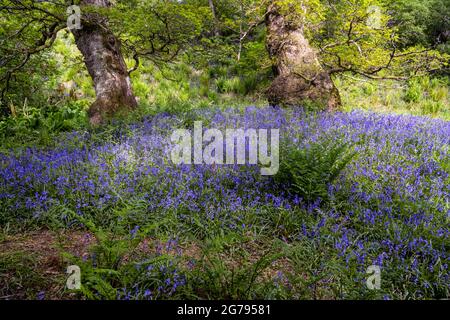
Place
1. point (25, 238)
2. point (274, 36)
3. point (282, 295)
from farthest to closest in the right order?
point (274, 36) < point (25, 238) < point (282, 295)

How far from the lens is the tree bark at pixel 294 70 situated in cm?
654

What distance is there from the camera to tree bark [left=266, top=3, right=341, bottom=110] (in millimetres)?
6543

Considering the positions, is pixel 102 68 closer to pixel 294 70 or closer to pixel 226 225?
pixel 294 70

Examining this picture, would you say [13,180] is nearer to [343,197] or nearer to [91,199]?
[91,199]

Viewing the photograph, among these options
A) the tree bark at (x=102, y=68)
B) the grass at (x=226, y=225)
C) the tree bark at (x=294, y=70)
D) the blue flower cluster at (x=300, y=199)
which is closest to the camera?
the grass at (x=226, y=225)

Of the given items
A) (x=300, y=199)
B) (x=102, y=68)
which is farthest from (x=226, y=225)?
(x=102, y=68)

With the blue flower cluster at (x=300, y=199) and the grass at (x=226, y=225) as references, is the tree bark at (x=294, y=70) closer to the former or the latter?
the grass at (x=226, y=225)

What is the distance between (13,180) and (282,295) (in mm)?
3071

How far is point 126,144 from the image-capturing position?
15.0ft

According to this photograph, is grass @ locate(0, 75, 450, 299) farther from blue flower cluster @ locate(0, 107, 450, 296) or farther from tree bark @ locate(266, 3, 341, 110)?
tree bark @ locate(266, 3, 341, 110)

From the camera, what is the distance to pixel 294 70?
679 centimetres

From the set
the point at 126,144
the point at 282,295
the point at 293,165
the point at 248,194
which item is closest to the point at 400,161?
the point at 293,165

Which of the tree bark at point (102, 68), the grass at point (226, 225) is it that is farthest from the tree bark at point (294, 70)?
the tree bark at point (102, 68)

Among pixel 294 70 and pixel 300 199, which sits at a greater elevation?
pixel 294 70
